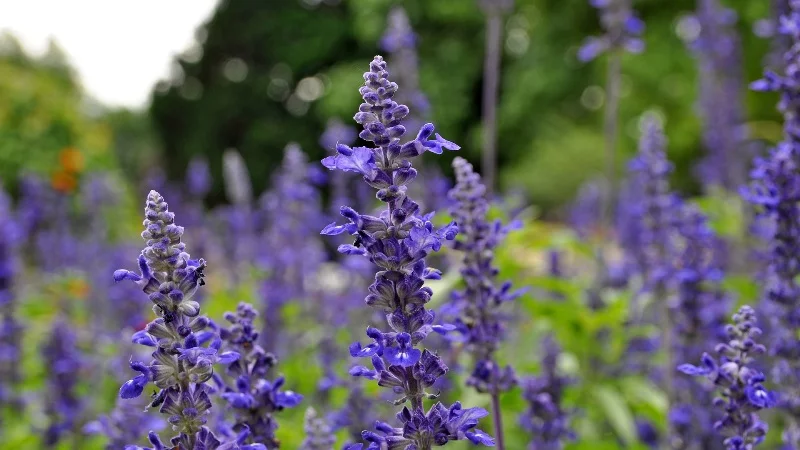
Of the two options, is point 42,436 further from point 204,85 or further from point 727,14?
point 204,85

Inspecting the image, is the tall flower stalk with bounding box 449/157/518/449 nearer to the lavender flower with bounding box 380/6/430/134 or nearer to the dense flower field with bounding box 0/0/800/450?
the dense flower field with bounding box 0/0/800/450

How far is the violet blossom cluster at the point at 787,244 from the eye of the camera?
3.09 metres

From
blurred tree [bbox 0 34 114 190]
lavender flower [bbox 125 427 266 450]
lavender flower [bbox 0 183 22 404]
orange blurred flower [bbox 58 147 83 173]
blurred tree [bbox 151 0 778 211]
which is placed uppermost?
blurred tree [bbox 151 0 778 211]

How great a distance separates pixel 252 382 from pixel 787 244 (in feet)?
6.86

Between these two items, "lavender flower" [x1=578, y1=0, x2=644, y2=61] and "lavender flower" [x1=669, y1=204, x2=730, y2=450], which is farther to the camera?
"lavender flower" [x1=578, y1=0, x2=644, y2=61]

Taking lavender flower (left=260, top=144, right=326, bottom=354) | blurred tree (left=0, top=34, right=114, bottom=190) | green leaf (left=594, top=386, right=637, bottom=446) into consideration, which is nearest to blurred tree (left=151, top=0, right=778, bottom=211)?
blurred tree (left=0, top=34, right=114, bottom=190)

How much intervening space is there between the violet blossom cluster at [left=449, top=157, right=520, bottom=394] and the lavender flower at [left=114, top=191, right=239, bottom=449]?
1.12m

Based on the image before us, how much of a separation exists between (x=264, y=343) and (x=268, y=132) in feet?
98.9

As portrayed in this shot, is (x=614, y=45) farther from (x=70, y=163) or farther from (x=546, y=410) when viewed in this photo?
(x=70, y=163)

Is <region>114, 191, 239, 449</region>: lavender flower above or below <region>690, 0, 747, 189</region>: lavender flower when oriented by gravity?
below

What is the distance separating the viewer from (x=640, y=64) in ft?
82.0

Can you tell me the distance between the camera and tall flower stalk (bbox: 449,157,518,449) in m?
2.85

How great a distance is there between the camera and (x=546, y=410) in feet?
11.5

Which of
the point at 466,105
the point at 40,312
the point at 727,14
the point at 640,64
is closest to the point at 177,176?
the point at 466,105
